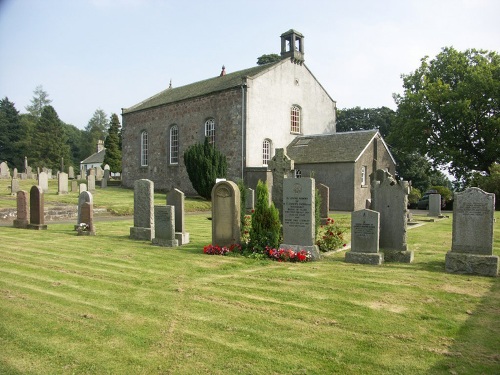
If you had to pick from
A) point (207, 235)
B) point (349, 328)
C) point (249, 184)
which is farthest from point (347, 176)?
point (349, 328)

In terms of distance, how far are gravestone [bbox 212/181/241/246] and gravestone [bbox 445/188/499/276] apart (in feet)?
16.5

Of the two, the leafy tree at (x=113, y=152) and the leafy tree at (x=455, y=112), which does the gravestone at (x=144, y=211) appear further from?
the leafy tree at (x=113, y=152)

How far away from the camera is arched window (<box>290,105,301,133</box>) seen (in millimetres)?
32094

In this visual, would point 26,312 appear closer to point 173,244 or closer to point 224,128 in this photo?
point 173,244

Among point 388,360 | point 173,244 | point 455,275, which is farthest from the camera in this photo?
point 173,244

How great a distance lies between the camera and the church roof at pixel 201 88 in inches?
1196

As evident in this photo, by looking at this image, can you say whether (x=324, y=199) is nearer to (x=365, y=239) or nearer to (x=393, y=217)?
(x=393, y=217)

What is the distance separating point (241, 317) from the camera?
5.35 m

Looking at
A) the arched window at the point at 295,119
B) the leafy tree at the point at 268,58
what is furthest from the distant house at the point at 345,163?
the leafy tree at the point at 268,58

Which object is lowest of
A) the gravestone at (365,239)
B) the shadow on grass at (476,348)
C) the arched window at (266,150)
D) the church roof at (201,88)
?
the shadow on grass at (476,348)

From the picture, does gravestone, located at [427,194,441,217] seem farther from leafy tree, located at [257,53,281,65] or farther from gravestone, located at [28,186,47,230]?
leafy tree, located at [257,53,281,65]

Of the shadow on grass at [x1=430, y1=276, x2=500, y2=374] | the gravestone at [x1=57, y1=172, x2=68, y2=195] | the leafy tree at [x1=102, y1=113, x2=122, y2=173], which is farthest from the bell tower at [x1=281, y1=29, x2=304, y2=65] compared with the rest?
the leafy tree at [x1=102, y1=113, x2=122, y2=173]

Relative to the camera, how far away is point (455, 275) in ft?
26.1

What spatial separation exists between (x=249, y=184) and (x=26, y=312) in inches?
916
